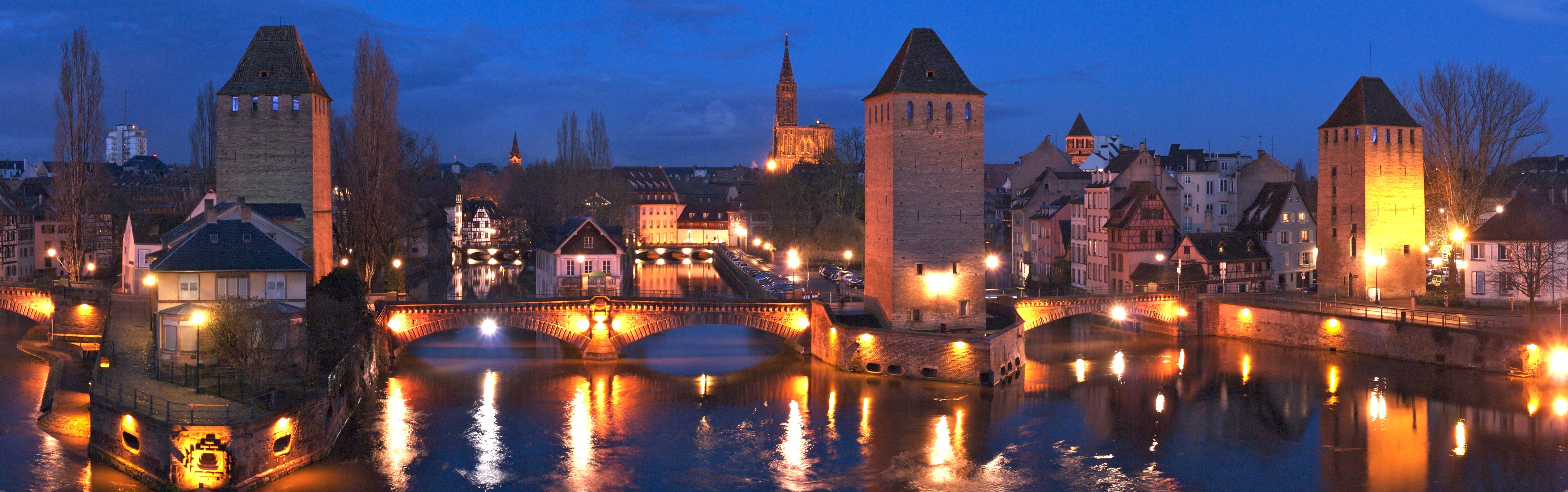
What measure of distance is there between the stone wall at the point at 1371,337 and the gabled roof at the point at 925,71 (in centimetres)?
1734

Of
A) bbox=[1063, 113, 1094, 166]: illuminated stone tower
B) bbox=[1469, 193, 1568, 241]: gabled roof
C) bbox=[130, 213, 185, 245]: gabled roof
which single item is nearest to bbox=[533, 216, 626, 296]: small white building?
bbox=[130, 213, 185, 245]: gabled roof

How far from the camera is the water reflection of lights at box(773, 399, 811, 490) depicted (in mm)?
28922

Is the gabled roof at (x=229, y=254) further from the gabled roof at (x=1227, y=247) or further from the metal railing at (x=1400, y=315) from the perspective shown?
the gabled roof at (x=1227, y=247)

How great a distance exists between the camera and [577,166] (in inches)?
3925

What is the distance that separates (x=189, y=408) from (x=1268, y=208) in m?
52.3

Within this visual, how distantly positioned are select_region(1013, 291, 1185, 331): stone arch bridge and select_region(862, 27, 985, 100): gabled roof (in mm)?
9448

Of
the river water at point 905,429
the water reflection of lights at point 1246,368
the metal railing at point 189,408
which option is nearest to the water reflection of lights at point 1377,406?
the river water at point 905,429

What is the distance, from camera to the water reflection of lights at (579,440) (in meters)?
29.3

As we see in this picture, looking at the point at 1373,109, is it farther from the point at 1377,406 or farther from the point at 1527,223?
the point at 1377,406

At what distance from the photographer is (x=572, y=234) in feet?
207

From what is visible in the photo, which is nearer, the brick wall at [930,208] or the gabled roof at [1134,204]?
the brick wall at [930,208]

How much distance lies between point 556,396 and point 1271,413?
21.8m

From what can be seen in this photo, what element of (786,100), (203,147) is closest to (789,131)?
(786,100)

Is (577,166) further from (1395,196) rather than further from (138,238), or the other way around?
(1395,196)
